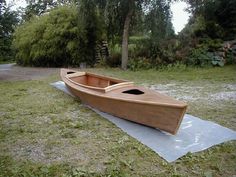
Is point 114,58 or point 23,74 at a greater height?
point 114,58

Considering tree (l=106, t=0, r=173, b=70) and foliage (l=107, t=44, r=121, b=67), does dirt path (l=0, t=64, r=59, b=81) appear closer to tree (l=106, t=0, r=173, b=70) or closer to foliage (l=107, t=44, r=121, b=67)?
foliage (l=107, t=44, r=121, b=67)

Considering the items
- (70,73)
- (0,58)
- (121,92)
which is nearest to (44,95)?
(70,73)

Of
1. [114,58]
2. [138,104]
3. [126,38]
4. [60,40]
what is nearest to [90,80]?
[138,104]

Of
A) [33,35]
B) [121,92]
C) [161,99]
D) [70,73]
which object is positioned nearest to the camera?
[161,99]

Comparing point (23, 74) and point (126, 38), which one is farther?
point (126, 38)

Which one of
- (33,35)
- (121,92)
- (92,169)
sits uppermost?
(33,35)

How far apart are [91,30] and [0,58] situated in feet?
30.4

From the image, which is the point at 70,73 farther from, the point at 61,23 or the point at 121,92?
the point at 61,23

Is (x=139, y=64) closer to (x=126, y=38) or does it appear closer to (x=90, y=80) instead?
(x=126, y=38)

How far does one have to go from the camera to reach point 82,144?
2988mm

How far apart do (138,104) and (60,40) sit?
28.0ft

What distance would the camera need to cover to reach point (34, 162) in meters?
2.55

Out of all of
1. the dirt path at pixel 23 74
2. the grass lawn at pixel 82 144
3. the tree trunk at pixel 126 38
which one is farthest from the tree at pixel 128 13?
the grass lawn at pixel 82 144

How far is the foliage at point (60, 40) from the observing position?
1089 centimetres
